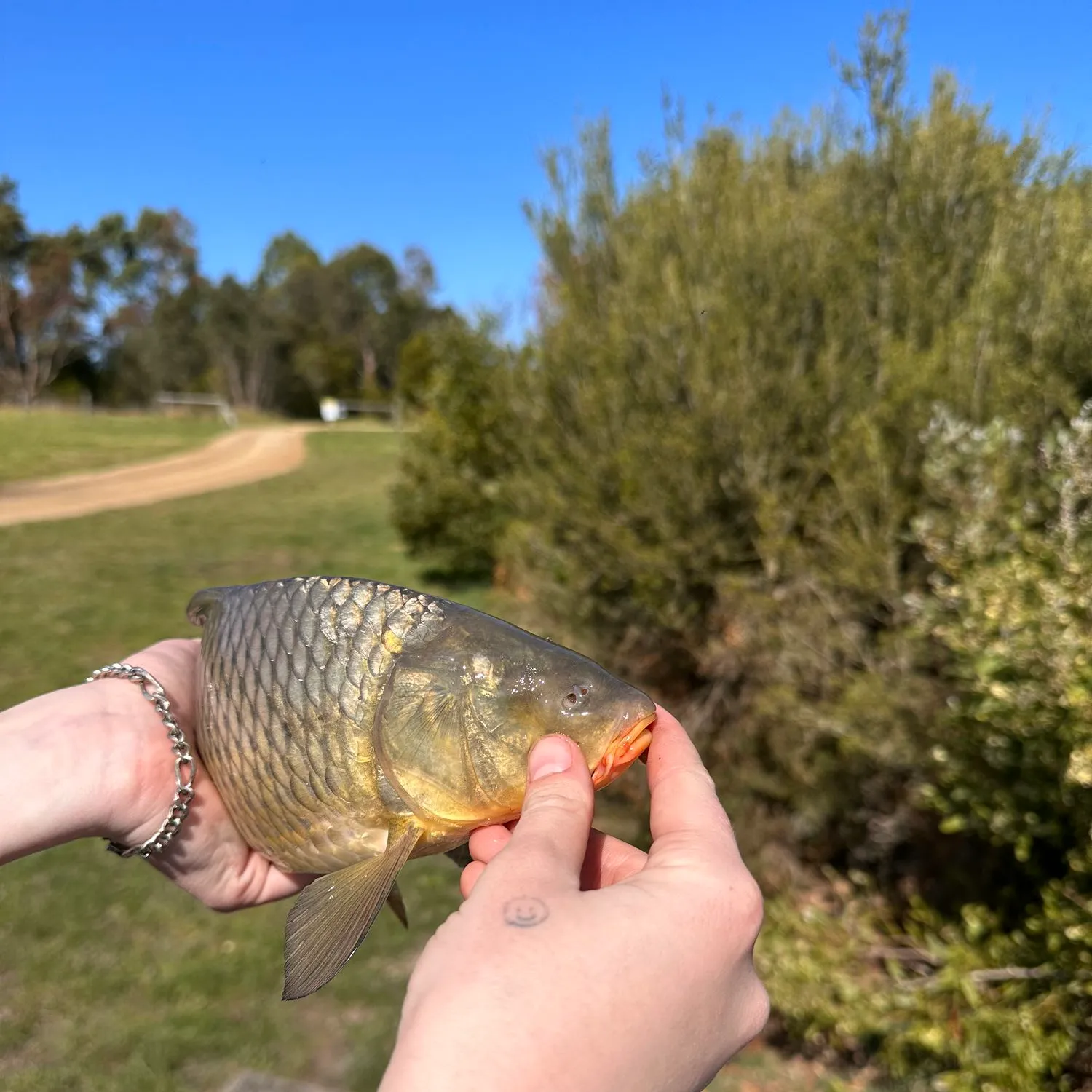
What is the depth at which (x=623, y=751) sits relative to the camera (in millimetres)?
1696

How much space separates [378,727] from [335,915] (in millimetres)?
373

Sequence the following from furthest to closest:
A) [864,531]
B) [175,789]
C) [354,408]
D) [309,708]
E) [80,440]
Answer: [354,408], [80,440], [864,531], [175,789], [309,708]

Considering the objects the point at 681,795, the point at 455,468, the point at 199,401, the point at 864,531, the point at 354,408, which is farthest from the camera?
the point at 354,408

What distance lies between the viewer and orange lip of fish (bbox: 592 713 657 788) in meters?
1.67

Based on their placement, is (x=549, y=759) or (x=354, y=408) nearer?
(x=549, y=759)

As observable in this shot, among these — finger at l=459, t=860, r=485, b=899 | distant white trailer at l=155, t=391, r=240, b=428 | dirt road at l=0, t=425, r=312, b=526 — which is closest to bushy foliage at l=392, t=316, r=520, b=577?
dirt road at l=0, t=425, r=312, b=526

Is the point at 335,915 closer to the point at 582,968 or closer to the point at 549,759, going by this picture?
the point at 549,759

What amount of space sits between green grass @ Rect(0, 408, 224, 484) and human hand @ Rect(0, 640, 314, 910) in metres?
22.0

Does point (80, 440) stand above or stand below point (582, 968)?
below

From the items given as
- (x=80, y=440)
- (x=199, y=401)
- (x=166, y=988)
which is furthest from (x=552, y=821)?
(x=199, y=401)

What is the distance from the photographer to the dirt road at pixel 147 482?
58.9 feet

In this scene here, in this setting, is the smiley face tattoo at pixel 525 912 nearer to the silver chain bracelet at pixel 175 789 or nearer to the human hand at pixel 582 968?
the human hand at pixel 582 968

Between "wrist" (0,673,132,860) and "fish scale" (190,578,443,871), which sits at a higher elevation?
"fish scale" (190,578,443,871)

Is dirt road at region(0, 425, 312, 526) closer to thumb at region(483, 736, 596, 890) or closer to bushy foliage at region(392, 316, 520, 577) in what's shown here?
bushy foliage at region(392, 316, 520, 577)
